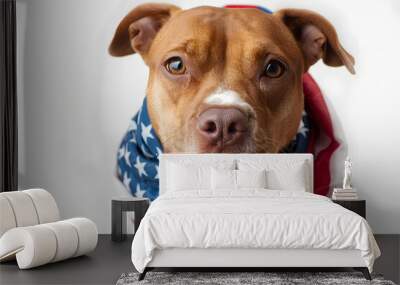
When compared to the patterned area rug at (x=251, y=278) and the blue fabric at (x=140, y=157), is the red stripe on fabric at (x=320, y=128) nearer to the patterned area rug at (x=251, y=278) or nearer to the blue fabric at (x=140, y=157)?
the blue fabric at (x=140, y=157)

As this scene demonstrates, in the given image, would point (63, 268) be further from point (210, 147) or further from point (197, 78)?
point (197, 78)

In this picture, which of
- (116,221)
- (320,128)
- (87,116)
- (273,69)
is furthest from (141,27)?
(320,128)

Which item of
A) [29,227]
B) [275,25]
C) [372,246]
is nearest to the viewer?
[372,246]

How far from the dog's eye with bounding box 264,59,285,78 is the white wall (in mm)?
689

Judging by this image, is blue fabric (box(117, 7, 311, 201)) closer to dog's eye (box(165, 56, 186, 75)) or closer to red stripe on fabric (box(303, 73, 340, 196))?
red stripe on fabric (box(303, 73, 340, 196))

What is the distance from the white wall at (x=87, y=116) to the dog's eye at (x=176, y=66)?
0.45 meters

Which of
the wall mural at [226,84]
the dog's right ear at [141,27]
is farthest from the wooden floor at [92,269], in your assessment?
the dog's right ear at [141,27]

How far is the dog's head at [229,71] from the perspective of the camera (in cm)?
472

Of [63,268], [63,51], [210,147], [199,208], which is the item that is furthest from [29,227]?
[63,51]

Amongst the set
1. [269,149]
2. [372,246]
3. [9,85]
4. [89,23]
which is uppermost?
[89,23]

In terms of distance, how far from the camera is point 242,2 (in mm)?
5273

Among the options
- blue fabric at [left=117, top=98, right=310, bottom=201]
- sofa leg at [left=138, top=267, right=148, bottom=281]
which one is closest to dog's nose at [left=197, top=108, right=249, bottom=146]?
blue fabric at [left=117, top=98, right=310, bottom=201]

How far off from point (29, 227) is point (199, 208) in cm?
117

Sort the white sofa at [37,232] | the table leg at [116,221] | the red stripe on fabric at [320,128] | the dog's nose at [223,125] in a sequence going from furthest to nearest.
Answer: the red stripe on fabric at [320,128]
the table leg at [116,221]
the dog's nose at [223,125]
the white sofa at [37,232]
